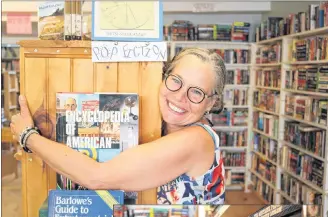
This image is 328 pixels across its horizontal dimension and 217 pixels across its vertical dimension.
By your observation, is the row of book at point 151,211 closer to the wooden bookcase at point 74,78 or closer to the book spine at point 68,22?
the wooden bookcase at point 74,78

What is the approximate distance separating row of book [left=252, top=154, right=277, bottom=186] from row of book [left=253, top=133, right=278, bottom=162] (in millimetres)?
94

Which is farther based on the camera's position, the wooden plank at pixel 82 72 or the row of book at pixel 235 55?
the row of book at pixel 235 55

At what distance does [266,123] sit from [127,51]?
4114 mm

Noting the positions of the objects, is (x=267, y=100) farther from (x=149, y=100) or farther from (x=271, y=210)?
(x=271, y=210)

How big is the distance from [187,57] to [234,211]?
1.37 feet

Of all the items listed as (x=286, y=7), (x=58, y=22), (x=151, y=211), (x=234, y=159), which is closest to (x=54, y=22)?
(x=58, y=22)

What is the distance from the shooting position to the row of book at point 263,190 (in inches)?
183

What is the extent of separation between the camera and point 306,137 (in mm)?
3742

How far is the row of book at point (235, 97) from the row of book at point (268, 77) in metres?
0.24

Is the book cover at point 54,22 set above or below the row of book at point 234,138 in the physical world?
above

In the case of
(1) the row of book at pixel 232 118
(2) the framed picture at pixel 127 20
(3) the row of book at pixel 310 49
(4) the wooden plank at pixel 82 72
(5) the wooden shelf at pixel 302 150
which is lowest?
(5) the wooden shelf at pixel 302 150

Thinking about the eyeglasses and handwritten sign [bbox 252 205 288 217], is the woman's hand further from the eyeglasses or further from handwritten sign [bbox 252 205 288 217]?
handwritten sign [bbox 252 205 288 217]

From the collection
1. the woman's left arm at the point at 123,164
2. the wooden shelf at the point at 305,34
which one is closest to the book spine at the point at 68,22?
the woman's left arm at the point at 123,164

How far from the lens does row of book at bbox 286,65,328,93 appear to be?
3.42 meters
